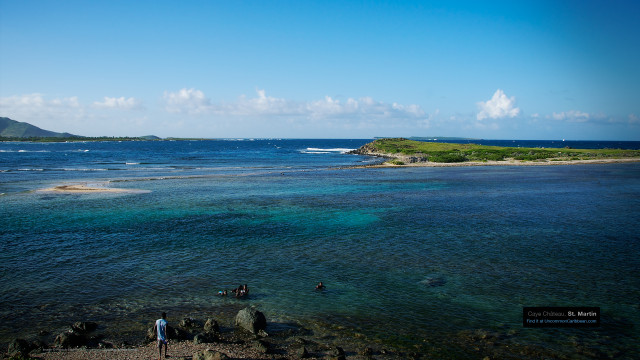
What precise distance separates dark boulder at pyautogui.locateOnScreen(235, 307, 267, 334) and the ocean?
742mm

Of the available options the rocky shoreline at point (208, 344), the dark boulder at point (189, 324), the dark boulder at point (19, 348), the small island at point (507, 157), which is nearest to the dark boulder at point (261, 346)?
the rocky shoreline at point (208, 344)

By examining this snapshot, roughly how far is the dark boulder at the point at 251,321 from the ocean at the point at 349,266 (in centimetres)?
74

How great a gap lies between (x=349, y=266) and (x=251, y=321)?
1019cm

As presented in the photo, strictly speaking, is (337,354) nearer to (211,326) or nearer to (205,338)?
(205,338)

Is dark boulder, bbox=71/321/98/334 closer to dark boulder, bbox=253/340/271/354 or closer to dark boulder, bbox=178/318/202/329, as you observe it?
dark boulder, bbox=178/318/202/329

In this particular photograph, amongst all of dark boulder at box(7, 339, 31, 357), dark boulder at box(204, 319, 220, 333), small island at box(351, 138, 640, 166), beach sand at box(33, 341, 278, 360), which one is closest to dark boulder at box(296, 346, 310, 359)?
beach sand at box(33, 341, 278, 360)

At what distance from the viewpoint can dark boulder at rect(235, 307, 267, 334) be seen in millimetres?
17844

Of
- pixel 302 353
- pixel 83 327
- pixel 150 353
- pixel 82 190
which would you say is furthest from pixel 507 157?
pixel 83 327

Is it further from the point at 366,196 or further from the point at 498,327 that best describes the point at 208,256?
the point at 366,196

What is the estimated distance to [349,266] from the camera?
87.6 feet

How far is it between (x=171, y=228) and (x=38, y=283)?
1383cm

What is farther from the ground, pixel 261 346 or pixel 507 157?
pixel 507 157

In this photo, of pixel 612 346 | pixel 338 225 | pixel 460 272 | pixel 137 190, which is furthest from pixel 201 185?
pixel 612 346

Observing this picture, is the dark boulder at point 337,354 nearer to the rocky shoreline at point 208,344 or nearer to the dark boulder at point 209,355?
the rocky shoreline at point 208,344
